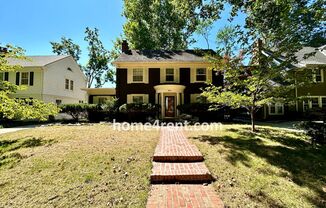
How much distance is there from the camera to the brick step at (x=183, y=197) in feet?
11.1

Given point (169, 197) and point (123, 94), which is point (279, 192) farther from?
point (123, 94)

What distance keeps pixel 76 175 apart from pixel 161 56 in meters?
15.5

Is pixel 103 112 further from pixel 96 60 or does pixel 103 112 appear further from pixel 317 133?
pixel 96 60

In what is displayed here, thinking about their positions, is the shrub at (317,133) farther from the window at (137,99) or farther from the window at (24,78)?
the window at (24,78)

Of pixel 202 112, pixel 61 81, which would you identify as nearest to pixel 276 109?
pixel 202 112

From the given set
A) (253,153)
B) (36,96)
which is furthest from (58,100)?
(253,153)

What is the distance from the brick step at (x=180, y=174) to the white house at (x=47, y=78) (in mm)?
16866

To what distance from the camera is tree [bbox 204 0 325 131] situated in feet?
24.8

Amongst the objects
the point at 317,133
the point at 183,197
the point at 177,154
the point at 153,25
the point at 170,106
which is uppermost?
the point at 153,25

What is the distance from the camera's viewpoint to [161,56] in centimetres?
1845

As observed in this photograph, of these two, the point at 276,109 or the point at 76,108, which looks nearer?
the point at 76,108

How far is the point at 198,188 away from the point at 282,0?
8.53 m

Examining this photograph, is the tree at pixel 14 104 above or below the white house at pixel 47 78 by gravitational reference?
below

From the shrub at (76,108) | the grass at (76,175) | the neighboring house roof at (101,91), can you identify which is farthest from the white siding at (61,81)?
the grass at (76,175)
